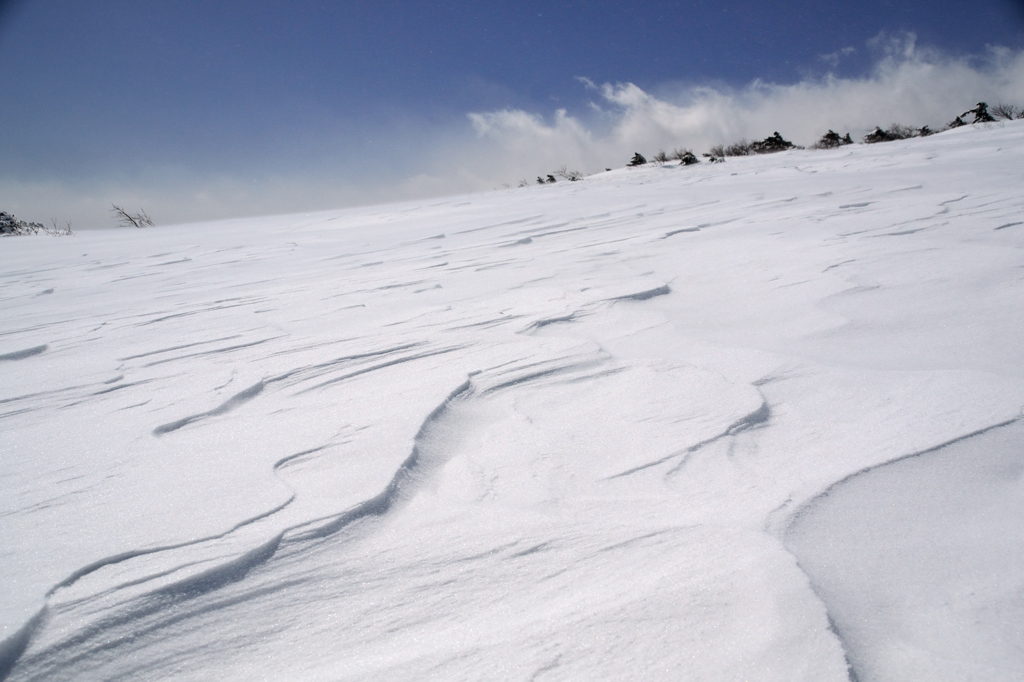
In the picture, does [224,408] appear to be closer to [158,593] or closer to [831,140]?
[158,593]

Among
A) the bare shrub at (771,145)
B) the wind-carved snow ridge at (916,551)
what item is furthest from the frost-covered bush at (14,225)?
the bare shrub at (771,145)

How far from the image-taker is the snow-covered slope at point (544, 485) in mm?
529

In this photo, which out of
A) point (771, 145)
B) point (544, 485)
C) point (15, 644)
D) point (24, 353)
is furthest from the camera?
point (771, 145)

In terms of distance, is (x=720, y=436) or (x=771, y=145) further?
(x=771, y=145)

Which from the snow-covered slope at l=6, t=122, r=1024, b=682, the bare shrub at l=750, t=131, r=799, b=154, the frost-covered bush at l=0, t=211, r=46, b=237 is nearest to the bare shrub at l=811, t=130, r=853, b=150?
the bare shrub at l=750, t=131, r=799, b=154

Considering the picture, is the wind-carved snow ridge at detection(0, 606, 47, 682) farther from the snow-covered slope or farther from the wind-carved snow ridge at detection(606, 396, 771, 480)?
the wind-carved snow ridge at detection(606, 396, 771, 480)

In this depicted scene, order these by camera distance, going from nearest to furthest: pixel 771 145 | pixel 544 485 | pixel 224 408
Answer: pixel 544 485, pixel 224 408, pixel 771 145

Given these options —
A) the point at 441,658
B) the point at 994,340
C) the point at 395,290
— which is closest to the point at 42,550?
the point at 441,658

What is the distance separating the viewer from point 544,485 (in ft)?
2.56

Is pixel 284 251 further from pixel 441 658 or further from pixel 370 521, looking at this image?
pixel 441 658

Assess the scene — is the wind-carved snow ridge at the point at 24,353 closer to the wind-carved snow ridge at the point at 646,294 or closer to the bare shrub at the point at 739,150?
the wind-carved snow ridge at the point at 646,294

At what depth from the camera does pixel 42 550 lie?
67 cm

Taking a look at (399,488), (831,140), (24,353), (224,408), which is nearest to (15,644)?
(399,488)

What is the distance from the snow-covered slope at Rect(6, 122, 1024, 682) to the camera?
1.73ft
